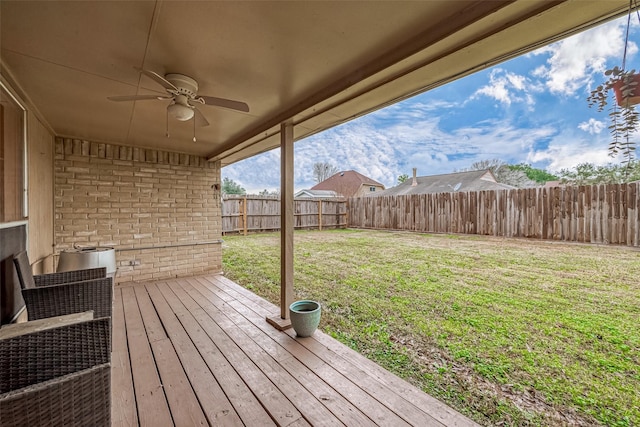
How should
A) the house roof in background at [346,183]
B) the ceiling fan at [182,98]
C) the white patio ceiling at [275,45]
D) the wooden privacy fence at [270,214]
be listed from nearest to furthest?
1. the white patio ceiling at [275,45]
2. the ceiling fan at [182,98]
3. the wooden privacy fence at [270,214]
4. the house roof in background at [346,183]

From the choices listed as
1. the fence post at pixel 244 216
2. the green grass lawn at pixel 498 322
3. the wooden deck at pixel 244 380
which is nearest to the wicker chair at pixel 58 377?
the wooden deck at pixel 244 380

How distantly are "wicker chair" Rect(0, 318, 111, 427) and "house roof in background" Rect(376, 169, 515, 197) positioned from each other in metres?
16.9

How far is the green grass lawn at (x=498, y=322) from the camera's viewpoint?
1752 millimetres

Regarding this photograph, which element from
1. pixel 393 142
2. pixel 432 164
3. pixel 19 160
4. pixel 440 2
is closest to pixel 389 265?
pixel 440 2

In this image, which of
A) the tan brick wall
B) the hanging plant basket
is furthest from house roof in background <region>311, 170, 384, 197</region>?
the hanging plant basket

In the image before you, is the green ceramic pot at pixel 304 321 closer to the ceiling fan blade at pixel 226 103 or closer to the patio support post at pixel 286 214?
the patio support post at pixel 286 214

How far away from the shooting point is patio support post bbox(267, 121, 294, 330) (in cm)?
278

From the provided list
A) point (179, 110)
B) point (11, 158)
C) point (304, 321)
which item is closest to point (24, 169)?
point (11, 158)

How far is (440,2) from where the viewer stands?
1222 mm

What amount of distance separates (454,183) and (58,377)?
1918cm

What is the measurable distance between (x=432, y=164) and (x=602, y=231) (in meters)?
31.1

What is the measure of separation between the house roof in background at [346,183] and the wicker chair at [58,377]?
77.6 feet

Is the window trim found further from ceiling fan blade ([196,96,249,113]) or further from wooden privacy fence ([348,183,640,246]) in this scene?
wooden privacy fence ([348,183,640,246])

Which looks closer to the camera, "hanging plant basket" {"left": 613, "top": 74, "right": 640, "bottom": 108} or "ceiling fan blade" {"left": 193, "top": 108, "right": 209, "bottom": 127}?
"hanging plant basket" {"left": 613, "top": 74, "right": 640, "bottom": 108}
